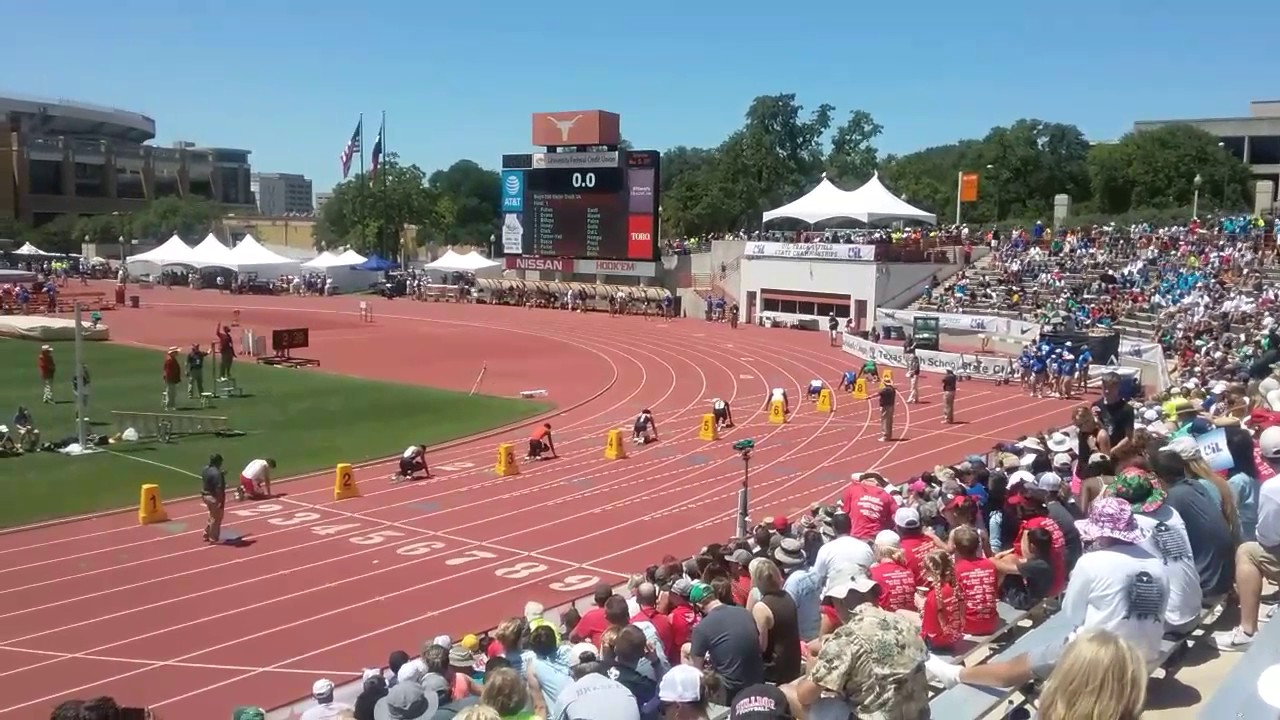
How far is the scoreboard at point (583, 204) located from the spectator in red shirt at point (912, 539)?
46555 millimetres

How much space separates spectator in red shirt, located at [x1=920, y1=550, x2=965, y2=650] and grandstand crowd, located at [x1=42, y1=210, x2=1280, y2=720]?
14 millimetres

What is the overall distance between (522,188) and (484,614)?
47.9m

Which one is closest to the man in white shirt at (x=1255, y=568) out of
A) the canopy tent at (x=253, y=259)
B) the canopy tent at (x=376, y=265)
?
the canopy tent at (x=253, y=259)

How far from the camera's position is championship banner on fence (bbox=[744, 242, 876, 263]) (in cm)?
4741

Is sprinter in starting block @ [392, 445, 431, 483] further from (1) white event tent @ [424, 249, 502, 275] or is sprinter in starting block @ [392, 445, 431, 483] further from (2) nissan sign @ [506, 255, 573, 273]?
(1) white event tent @ [424, 249, 502, 275]

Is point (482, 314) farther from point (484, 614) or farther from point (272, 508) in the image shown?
point (484, 614)

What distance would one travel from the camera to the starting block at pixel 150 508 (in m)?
17.0

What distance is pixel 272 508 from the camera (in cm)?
1808

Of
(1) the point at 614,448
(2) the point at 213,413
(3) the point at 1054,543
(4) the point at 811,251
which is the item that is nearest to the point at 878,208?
(4) the point at 811,251

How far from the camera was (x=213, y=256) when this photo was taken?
63.6 m

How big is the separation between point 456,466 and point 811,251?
31.2 m

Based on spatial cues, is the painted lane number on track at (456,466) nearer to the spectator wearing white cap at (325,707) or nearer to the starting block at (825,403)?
the starting block at (825,403)

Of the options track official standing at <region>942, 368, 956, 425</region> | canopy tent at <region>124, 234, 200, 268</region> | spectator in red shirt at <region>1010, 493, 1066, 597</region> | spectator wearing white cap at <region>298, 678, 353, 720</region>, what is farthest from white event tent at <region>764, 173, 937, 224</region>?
spectator wearing white cap at <region>298, 678, 353, 720</region>

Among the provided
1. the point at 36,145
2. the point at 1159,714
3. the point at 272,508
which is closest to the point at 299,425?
the point at 272,508
